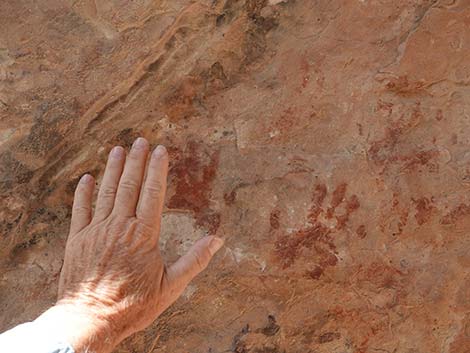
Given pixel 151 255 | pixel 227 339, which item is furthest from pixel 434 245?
pixel 151 255

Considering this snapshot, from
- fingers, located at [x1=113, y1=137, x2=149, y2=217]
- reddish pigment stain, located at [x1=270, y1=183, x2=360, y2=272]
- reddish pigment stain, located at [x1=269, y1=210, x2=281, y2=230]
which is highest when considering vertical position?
fingers, located at [x1=113, y1=137, x2=149, y2=217]

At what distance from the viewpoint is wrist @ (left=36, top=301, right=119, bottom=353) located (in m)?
1.57

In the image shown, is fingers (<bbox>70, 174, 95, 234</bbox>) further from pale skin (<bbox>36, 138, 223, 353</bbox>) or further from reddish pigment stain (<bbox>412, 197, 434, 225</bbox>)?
reddish pigment stain (<bbox>412, 197, 434, 225</bbox>)

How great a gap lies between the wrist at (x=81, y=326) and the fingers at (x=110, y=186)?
0.26 metres

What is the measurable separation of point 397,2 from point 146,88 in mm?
815

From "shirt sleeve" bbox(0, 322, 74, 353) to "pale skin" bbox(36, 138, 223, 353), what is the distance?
0.40 ft

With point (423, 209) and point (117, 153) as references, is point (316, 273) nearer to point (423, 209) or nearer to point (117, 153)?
point (423, 209)

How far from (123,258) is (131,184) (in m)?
0.19

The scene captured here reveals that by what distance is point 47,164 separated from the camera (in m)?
2.11

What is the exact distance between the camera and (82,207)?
1858mm

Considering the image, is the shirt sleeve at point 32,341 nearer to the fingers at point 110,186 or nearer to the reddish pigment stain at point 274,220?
the fingers at point 110,186

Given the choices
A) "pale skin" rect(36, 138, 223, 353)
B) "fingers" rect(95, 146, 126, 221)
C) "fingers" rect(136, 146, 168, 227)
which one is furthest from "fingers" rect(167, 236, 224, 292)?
"fingers" rect(95, 146, 126, 221)

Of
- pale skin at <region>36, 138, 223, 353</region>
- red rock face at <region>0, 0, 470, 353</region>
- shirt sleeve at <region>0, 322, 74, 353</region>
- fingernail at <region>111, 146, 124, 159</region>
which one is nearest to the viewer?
shirt sleeve at <region>0, 322, 74, 353</region>

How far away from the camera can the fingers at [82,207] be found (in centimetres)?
184
